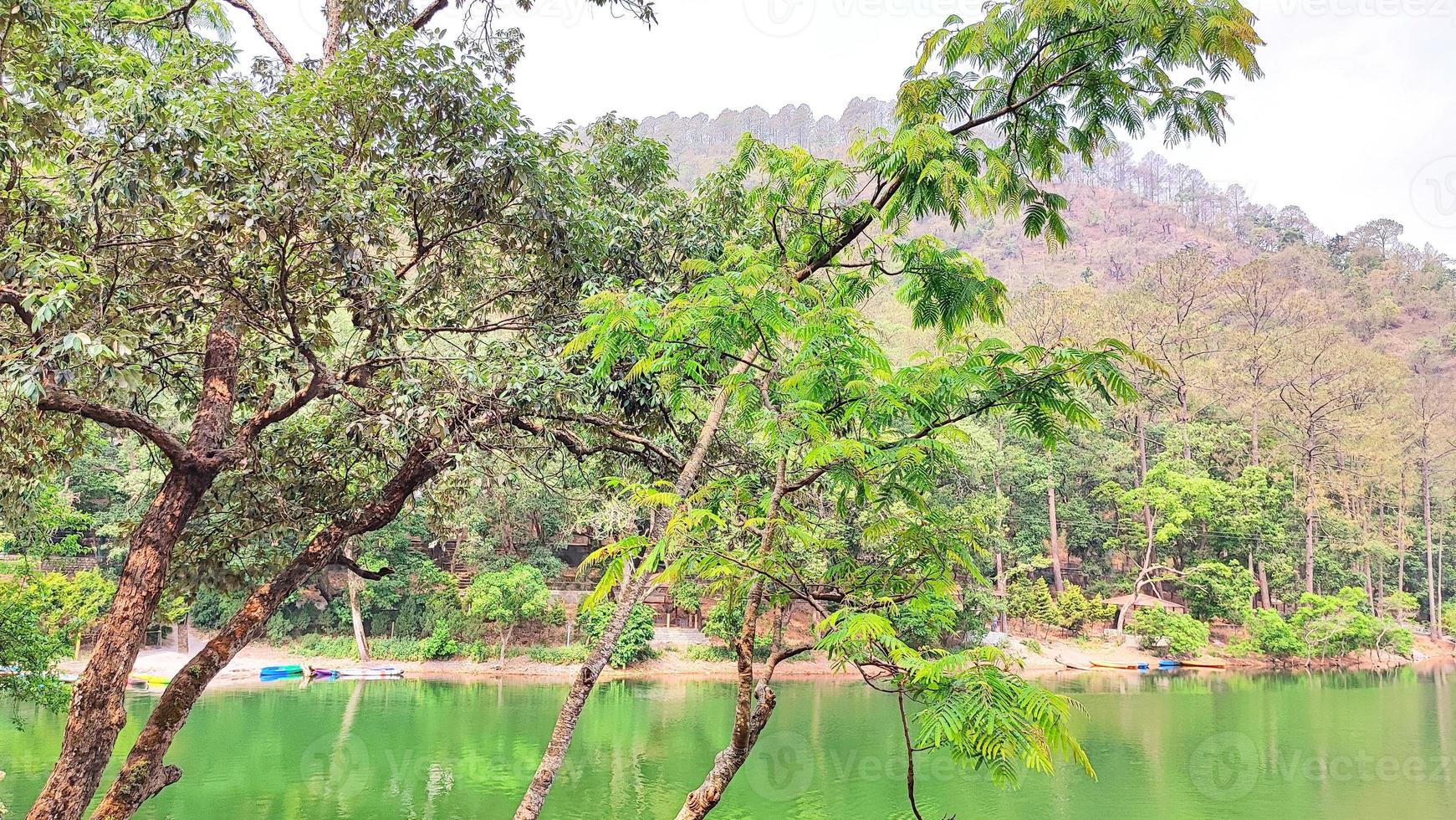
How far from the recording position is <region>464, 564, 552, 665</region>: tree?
18375 mm

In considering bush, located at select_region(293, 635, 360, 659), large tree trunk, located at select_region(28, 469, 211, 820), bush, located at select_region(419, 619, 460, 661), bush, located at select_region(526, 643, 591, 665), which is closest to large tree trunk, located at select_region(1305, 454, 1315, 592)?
bush, located at select_region(526, 643, 591, 665)

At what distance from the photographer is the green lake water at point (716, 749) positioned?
9.37 meters

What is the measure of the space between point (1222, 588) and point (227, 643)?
81.9ft

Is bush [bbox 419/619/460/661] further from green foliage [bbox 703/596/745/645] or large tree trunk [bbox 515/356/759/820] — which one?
large tree trunk [bbox 515/356/759/820]

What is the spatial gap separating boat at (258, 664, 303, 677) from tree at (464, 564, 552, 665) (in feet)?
12.4

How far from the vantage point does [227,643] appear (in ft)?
14.0

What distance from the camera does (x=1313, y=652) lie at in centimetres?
2372

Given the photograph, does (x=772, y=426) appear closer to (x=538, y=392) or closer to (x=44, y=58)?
(x=538, y=392)

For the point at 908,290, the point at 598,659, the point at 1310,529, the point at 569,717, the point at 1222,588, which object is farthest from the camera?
the point at 1310,529

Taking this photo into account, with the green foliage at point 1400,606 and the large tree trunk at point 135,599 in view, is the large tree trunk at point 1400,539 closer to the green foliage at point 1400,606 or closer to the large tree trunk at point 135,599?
the green foliage at point 1400,606

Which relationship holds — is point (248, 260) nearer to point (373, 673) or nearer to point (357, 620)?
point (373, 673)

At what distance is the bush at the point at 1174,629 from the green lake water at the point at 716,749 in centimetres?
424

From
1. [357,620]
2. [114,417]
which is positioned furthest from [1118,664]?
[114,417]

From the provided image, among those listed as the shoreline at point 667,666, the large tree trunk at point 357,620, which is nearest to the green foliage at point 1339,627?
the shoreline at point 667,666
